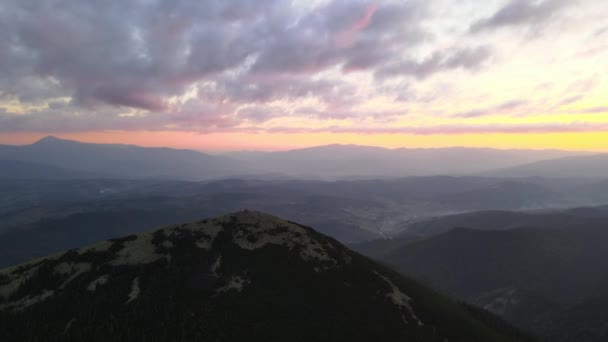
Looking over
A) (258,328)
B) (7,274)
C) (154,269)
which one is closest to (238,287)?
(258,328)

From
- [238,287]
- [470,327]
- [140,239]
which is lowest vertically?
[470,327]

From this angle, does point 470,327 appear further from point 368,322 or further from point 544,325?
point 544,325

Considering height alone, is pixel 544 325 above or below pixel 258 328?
below

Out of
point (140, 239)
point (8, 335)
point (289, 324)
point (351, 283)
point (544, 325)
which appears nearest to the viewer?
point (8, 335)

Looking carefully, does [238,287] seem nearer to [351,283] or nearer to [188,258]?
[188,258]

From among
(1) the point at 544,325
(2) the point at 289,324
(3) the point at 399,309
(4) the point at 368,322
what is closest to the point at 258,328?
(2) the point at 289,324

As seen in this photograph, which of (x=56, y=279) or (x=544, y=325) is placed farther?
(x=544, y=325)

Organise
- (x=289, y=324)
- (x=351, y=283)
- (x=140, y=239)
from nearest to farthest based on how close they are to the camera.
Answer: (x=289, y=324) < (x=351, y=283) < (x=140, y=239)
